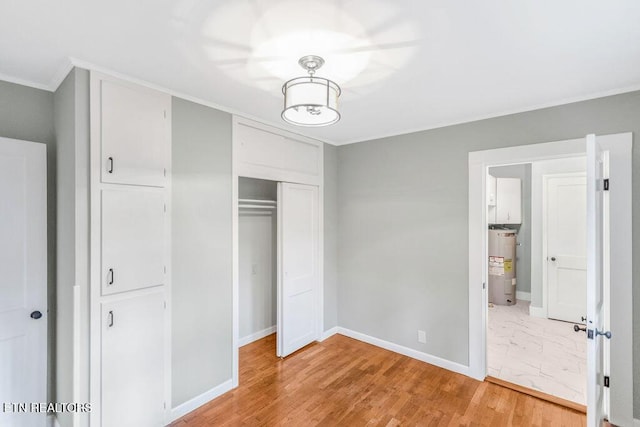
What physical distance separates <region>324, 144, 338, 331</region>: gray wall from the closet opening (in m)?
0.71

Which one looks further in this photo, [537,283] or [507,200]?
[507,200]

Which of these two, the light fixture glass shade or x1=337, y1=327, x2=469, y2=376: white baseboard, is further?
x1=337, y1=327, x2=469, y2=376: white baseboard

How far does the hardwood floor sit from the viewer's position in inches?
91.8

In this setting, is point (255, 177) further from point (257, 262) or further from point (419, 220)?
point (419, 220)

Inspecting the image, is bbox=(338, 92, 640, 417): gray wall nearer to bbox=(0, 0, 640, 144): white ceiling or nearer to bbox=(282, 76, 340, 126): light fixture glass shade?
bbox=(0, 0, 640, 144): white ceiling

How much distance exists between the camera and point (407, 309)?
3.40 metres

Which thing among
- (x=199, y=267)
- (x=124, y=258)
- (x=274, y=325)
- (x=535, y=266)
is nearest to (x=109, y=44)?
(x=124, y=258)

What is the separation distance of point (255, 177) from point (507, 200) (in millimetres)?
4805

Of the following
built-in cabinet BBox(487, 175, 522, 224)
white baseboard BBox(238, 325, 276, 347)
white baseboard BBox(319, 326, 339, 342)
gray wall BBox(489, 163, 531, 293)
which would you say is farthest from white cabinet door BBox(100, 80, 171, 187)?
gray wall BBox(489, 163, 531, 293)

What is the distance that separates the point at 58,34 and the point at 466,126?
10.6 feet

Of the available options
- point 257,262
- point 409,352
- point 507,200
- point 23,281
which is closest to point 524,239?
point 507,200

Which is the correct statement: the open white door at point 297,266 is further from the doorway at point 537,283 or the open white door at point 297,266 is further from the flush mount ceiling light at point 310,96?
the doorway at point 537,283

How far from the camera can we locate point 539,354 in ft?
11.1

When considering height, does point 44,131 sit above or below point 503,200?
above
